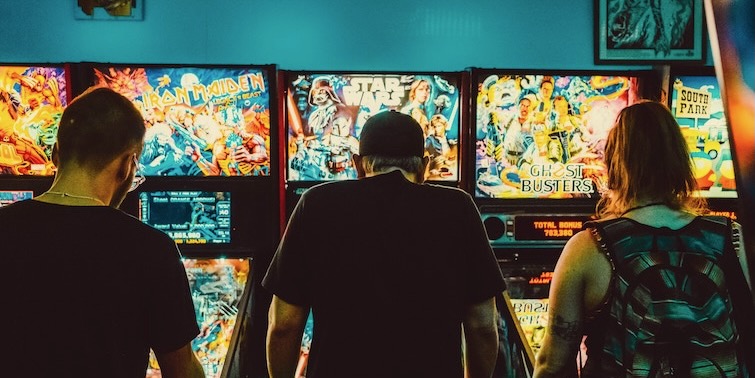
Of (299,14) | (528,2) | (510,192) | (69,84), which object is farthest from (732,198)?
(69,84)

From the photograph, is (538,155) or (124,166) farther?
(538,155)

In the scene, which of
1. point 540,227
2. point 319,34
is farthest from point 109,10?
point 540,227

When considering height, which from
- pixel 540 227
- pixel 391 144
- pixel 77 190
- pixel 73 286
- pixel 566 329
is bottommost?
pixel 566 329

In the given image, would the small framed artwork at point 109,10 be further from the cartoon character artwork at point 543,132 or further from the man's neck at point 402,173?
the man's neck at point 402,173

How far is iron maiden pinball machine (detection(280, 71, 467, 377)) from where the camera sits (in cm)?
300

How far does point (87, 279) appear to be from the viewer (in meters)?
1.32

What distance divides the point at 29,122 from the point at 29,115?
0.11 feet

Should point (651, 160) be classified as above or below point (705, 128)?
below

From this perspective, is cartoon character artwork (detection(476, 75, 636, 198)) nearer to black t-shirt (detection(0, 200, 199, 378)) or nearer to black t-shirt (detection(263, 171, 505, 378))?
black t-shirt (detection(263, 171, 505, 378))

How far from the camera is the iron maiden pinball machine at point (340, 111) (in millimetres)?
3002

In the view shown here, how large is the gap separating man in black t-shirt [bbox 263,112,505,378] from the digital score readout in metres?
1.21

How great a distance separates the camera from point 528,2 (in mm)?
3973

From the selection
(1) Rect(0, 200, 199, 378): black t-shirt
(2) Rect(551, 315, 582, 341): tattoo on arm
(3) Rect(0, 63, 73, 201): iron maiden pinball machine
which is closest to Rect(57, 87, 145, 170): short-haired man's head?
(1) Rect(0, 200, 199, 378): black t-shirt

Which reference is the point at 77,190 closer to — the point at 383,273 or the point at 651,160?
the point at 383,273
